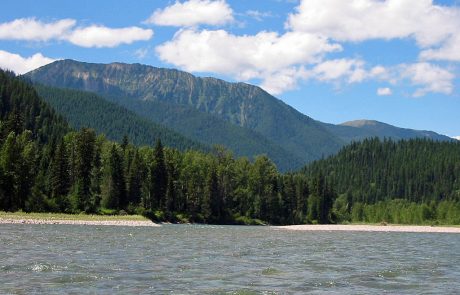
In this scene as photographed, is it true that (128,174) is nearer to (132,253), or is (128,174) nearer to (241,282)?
(132,253)

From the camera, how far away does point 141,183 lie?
5212 inches

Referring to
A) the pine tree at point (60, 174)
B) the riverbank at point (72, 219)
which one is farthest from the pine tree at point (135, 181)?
the pine tree at point (60, 174)

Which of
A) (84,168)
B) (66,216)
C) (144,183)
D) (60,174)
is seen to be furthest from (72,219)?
(144,183)

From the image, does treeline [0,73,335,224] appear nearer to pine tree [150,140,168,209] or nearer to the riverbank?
pine tree [150,140,168,209]

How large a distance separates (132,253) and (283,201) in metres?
129

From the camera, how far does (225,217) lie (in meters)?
148

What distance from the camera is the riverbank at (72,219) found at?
8956 centimetres

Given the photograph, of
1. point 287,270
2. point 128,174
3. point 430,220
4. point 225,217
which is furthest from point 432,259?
point 430,220

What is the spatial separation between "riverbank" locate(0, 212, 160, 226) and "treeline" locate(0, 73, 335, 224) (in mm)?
5279

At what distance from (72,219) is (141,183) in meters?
32.2

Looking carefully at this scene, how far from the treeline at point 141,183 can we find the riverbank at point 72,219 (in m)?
5.28

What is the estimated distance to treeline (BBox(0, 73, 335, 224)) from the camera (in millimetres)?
108125

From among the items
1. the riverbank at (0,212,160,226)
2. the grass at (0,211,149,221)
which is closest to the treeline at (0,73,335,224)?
the grass at (0,211,149,221)

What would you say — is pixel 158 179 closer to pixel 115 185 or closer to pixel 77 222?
pixel 115 185
